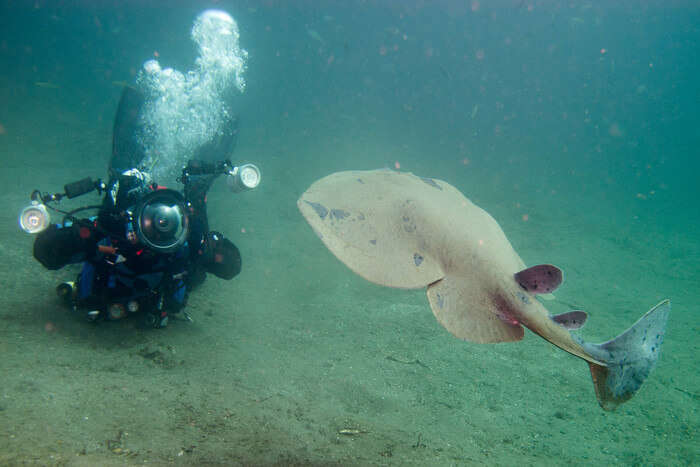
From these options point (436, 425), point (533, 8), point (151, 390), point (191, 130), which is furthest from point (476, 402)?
point (533, 8)

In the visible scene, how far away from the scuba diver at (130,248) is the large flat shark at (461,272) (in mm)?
2123

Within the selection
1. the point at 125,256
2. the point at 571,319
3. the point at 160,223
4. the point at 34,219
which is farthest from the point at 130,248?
the point at 571,319

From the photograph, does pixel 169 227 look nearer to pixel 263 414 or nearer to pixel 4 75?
pixel 263 414

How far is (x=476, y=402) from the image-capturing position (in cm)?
346

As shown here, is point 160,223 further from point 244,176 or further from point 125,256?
point 244,176

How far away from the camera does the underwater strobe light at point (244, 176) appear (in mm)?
4762

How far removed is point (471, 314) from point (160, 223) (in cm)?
300

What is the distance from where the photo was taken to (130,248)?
11.6 feet

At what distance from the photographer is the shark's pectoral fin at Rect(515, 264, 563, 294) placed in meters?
1.59

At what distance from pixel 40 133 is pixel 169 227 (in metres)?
19.0

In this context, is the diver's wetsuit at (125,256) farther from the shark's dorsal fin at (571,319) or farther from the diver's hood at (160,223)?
the shark's dorsal fin at (571,319)

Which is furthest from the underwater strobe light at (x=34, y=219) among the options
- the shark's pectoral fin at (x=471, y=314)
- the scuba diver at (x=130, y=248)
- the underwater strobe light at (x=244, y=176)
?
the shark's pectoral fin at (x=471, y=314)

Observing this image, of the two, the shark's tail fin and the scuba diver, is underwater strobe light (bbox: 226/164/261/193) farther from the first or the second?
the shark's tail fin

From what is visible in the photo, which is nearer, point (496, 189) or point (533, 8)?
point (496, 189)
